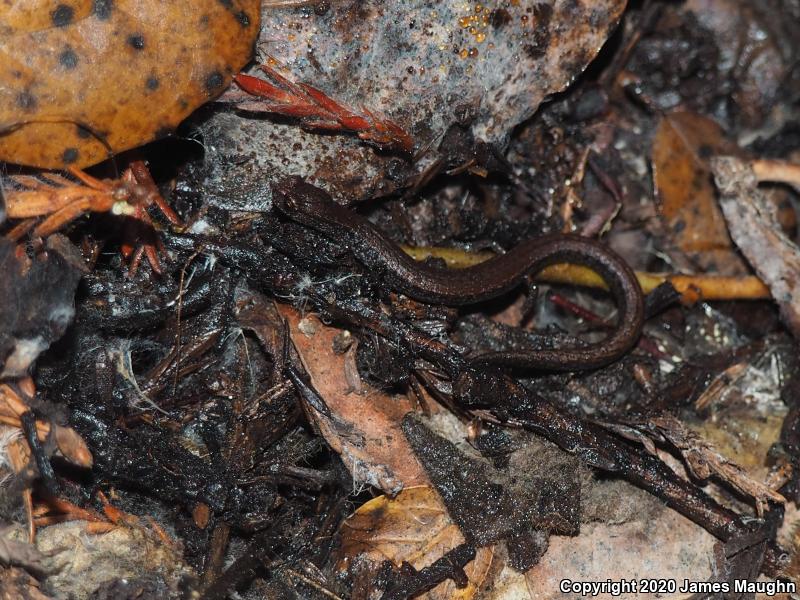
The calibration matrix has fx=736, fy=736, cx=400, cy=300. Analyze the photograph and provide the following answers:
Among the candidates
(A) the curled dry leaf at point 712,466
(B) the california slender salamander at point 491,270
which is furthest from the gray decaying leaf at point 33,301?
(A) the curled dry leaf at point 712,466

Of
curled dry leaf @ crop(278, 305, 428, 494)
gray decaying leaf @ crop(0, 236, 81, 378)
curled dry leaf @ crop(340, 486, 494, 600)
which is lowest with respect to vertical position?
curled dry leaf @ crop(340, 486, 494, 600)

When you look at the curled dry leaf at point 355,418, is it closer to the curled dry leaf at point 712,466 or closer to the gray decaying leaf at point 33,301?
the gray decaying leaf at point 33,301

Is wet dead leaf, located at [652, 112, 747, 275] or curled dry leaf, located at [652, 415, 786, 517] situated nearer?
curled dry leaf, located at [652, 415, 786, 517]

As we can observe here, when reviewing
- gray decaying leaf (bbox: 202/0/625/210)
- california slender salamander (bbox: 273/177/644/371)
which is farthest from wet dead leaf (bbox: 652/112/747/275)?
gray decaying leaf (bbox: 202/0/625/210)

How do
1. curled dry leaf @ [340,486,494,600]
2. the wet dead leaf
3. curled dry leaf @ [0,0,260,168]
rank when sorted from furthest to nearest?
the wet dead leaf
curled dry leaf @ [340,486,494,600]
curled dry leaf @ [0,0,260,168]

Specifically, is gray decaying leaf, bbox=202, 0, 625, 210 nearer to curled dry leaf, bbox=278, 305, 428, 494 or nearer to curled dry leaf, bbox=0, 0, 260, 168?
curled dry leaf, bbox=0, 0, 260, 168

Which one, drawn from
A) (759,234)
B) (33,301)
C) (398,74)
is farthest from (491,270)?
(33,301)

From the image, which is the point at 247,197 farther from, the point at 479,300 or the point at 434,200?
the point at 479,300

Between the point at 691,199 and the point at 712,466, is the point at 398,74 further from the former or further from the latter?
the point at 712,466

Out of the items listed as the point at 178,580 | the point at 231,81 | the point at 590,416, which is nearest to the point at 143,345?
the point at 178,580
